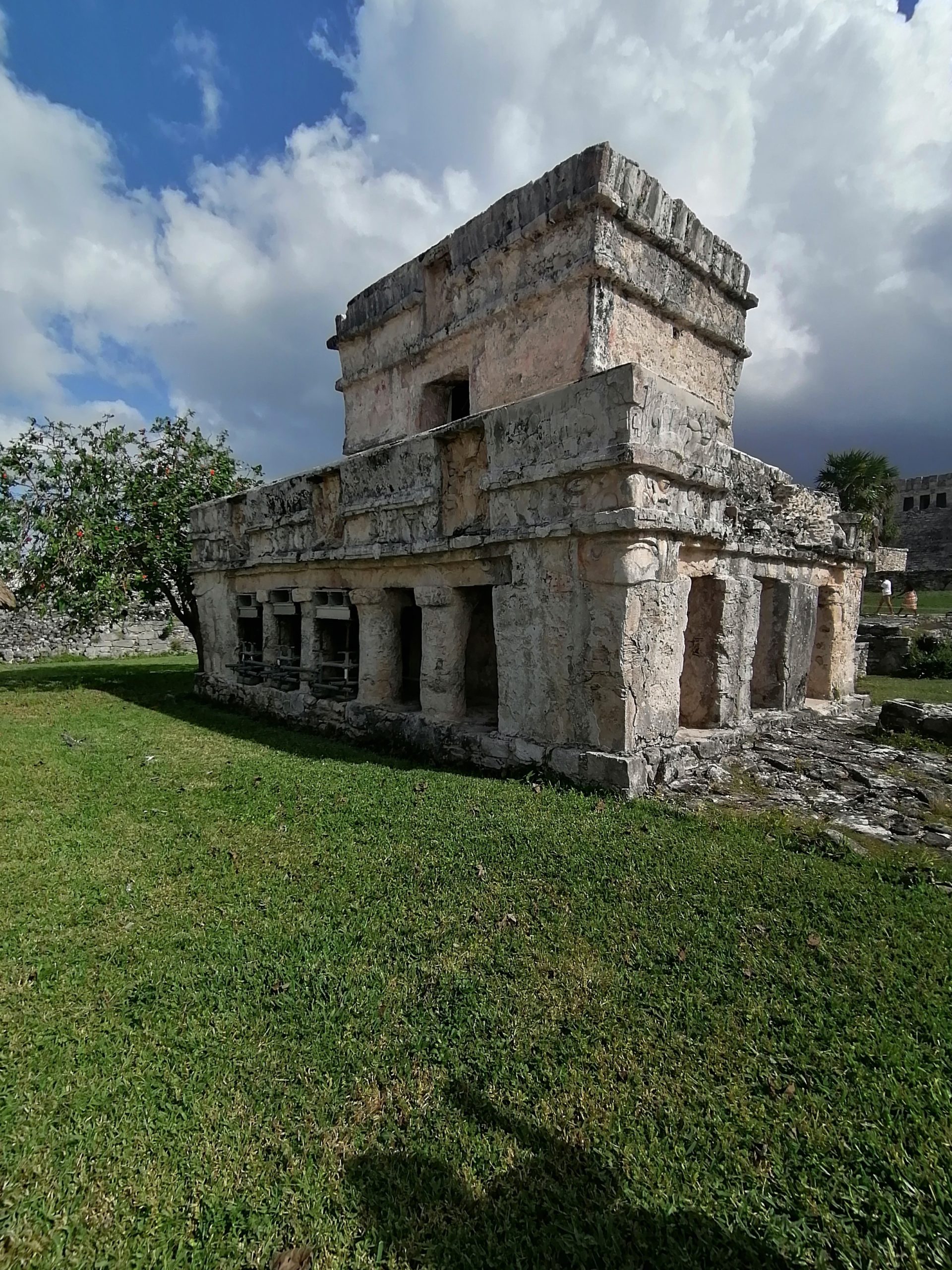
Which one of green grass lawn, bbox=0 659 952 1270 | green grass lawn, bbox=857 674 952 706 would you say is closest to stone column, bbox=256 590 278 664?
green grass lawn, bbox=0 659 952 1270

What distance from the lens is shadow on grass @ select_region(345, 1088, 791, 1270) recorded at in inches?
68.2

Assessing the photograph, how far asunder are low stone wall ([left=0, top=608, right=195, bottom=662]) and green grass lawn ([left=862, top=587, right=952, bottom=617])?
23.0 meters

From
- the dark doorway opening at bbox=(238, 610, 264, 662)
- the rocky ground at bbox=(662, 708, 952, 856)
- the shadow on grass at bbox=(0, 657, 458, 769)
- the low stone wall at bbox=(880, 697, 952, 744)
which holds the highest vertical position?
the dark doorway opening at bbox=(238, 610, 264, 662)

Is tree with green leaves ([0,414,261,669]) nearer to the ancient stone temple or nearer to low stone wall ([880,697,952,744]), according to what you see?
the ancient stone temple

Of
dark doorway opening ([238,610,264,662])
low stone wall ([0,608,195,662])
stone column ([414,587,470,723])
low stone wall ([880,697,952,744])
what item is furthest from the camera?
low stone wall ([0,608,195,662])

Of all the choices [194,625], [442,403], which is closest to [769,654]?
[442,403]

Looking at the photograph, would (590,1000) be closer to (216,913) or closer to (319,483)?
(216,913)

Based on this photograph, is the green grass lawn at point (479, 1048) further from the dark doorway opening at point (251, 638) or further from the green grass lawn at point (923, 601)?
the green grass lawn at point (923, 601)

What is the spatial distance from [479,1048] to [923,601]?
24897mm

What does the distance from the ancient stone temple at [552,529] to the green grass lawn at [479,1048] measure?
1.44m

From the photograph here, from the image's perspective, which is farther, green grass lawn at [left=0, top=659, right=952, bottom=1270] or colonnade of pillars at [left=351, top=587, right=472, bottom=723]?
colonnade of pillars at [left=351, top=587, right=472, bottom=723]

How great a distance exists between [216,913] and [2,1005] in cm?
99

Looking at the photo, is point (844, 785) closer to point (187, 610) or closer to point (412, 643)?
point (412, 643)

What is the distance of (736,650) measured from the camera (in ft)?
20.2
